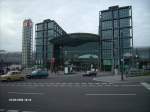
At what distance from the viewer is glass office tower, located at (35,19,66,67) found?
111 m

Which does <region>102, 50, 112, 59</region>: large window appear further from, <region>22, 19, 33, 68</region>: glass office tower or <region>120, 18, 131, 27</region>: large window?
<region>22, 19, 33, 68</region>: glass office tower

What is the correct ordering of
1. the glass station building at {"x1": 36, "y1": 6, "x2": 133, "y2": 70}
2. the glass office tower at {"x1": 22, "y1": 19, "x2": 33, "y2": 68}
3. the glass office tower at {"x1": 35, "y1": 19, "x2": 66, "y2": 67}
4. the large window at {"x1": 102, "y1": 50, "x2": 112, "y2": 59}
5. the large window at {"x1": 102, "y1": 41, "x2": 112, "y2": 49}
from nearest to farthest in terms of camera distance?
the glass station building at {"x1": 36, "y1": 6, "x2": 133, "y2": 70}, the large window at {"x1": 102, "y1": 50, "x2": 112, "y2": 59}, the large window at {"x1": 102, "y1": 41, "x2": 112, "y2": 49}, the glass office tower at {"x1": 35, "y1": 19, "x2": 66, "y2": 67}, the glass office tower at {"x1": 22, "y1": 19, "x2": 33, "y2": 68}

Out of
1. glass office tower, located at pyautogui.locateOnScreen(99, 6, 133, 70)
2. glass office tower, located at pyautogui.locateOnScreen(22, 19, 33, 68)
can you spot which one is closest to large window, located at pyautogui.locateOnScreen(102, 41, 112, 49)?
glass office tower, located at pyautogui.locateOnScreen(99, 6, 133, 70)

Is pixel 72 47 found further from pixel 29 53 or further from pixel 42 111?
pixel 42 111

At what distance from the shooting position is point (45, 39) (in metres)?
115

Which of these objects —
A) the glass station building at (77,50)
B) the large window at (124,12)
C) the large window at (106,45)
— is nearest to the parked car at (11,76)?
the large window at (124,12)

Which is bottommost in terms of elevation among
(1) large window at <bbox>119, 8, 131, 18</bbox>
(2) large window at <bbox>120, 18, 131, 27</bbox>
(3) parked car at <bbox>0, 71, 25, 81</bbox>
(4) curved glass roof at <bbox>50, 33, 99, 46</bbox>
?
(3) parked car at <bbox>0, 71, 25, 81</bbox>

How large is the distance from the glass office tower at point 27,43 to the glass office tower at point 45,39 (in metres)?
13.8

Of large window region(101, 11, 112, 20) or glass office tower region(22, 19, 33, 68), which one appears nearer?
large window region(101, 11, 112, 20)

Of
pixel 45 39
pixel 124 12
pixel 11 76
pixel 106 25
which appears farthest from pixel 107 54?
pixel 11 76

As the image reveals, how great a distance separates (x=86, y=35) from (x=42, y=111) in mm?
100293

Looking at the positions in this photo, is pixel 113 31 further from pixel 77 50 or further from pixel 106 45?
pixel 77 50

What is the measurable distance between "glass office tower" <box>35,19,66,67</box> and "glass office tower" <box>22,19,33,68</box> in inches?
545

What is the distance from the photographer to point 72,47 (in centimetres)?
11531
